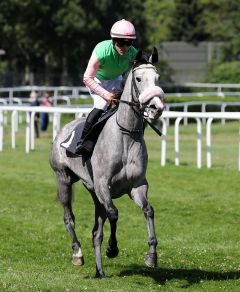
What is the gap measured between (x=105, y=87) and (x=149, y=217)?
1654 mm

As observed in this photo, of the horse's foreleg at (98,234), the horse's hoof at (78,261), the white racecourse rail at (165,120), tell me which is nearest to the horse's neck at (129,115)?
the horse's foreleg at (98,234)

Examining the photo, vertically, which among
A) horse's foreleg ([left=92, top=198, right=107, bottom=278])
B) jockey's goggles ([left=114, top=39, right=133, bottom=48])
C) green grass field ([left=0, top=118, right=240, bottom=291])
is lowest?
green grass field ([left=0, top=118, right=240, bottom=291])

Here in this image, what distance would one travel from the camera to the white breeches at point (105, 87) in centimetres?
964

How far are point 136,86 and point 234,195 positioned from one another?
7.02 m

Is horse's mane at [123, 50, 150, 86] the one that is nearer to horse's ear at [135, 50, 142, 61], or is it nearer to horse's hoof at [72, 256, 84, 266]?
horse's ear at [135, 50, 142, 61]

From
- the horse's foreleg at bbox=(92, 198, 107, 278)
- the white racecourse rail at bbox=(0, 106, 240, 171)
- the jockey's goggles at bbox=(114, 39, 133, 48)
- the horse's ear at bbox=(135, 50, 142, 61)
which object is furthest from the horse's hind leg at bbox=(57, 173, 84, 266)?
the white racecourse rail at bbox=(0, 106, 240, 171)

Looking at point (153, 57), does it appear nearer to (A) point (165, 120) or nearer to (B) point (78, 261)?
(B) point (78, 261)

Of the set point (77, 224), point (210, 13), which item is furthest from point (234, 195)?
point (210, 13)

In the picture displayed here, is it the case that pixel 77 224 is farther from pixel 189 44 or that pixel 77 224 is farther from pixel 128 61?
pixel 189 44

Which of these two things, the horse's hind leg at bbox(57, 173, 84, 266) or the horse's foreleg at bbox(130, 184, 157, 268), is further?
the horse's hind leg at bbox(57, 173, 84, 266)

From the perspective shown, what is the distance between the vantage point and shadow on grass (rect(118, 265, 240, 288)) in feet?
30.4

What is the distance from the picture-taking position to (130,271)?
980 cm

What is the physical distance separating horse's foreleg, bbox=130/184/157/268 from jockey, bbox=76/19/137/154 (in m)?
0.87

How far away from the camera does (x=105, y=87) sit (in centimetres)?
981
